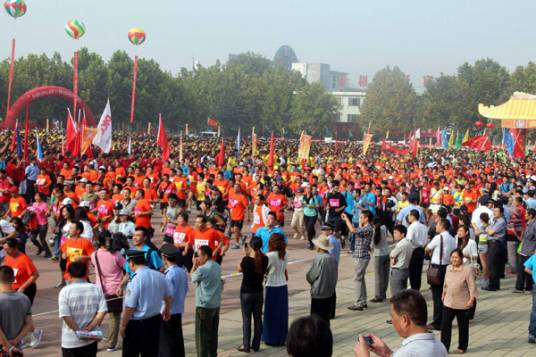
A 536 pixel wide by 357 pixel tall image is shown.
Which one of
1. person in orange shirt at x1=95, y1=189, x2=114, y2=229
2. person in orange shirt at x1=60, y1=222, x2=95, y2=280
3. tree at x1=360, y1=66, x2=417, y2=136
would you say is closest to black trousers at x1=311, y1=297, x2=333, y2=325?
person in orange shirt at x1=60, y1=222, x2=95, y2=280

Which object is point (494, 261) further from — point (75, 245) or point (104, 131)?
point (104, 131)

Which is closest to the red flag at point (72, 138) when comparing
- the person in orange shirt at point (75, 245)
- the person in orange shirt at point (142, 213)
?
the person in orange shirt at point (142, 213)

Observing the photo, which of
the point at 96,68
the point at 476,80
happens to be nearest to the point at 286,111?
the point at 476,80

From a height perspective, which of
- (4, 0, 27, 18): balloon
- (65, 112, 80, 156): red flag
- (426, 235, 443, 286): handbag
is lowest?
(426, 235, 443, 286): handbag

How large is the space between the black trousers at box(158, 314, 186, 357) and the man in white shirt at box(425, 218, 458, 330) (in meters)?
3.96

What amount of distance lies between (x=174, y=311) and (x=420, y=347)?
13.3 feet

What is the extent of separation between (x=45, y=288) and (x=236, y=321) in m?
3.46

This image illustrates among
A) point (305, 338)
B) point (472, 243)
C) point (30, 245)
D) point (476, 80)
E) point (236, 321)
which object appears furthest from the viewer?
point (476, 80)

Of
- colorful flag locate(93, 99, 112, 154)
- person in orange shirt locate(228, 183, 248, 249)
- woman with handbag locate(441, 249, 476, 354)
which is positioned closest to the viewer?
woman with handbag locate(441, 249, 476, 354)

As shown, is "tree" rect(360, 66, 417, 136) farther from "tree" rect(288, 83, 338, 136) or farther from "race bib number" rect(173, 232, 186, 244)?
"race bib number" rect(173, 232, 186, 244)

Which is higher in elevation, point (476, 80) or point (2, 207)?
point (476, 80)

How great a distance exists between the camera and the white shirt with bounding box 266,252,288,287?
9.16 meters

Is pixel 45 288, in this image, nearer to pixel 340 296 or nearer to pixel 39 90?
pixel 340 296

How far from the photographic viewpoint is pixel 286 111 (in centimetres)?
10531
